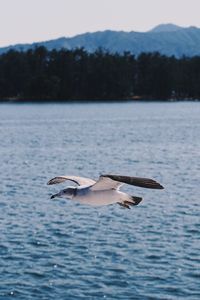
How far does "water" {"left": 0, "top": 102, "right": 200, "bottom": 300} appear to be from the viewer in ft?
102

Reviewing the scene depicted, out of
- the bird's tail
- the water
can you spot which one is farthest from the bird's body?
the water

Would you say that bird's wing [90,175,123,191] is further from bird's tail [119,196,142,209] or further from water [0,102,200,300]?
water [0,102,200,300]

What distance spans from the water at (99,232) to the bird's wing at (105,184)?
17.6m

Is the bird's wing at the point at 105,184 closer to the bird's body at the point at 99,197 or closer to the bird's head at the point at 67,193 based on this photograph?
the bird's body at the point at 99,197

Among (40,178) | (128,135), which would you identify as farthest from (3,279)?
(128,135)

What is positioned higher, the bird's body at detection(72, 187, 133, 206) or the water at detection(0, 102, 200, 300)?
the bird's body at detection(72, 187, 133, 206)

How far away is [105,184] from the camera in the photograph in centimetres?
1225

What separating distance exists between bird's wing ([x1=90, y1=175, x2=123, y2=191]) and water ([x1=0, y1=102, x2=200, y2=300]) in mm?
17645

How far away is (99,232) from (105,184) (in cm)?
2803

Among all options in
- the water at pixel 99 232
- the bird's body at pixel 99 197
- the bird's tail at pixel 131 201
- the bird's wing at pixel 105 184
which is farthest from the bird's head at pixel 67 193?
the water at pixel 99 232

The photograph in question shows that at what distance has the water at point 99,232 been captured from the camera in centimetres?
3109

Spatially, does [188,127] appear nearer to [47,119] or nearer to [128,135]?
[128,135]

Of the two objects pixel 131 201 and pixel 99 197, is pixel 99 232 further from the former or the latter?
pixel 131 201

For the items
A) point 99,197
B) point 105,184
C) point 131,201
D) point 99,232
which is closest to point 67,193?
point 99,197
